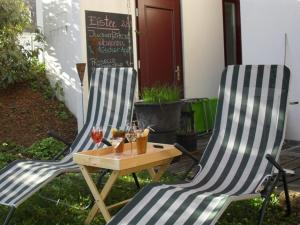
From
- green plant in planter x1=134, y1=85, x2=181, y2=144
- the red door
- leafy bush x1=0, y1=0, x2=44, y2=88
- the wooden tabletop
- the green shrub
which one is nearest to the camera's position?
the wooden tabletop

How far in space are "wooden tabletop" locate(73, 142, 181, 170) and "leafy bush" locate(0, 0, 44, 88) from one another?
370cm

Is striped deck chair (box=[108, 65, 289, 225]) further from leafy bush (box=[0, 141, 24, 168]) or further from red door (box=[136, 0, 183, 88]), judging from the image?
red door (box=[136, 0, 183, 88])

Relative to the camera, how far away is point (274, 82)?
3.20 metres

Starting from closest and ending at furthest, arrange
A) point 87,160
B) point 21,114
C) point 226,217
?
point 87,160, point 226,217, point 21,114

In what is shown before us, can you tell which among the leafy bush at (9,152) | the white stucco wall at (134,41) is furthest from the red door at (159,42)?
the leafy bush at (9,152)

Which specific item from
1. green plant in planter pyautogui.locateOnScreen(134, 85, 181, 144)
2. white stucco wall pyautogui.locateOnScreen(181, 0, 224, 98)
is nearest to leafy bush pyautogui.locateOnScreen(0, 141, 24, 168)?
green plant in planter pyautogui.locateOnScreen(134, 85, 181, 144)

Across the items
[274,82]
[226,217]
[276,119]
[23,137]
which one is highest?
[274,82]

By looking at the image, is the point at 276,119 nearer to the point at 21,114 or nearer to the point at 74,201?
the point at 74,201

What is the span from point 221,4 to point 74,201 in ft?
18.2

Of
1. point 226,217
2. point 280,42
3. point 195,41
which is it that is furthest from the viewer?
point 195,41

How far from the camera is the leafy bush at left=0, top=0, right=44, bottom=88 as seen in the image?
21.1ft

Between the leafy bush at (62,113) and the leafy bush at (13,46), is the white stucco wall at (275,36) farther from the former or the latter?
the leafy bush at (13,46)

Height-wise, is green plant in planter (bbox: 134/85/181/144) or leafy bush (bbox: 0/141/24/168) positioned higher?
green plant in planter (bbox: 134/85/181/144)

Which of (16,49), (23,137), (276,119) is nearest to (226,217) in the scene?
(276,119)
